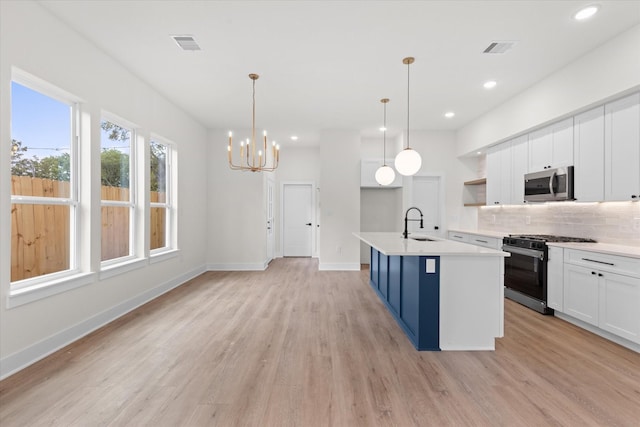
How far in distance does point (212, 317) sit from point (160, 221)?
2098mm

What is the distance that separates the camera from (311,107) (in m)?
5.06

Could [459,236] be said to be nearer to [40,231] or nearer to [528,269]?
[528,269]

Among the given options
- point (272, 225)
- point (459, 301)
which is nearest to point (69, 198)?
point (459, 301)

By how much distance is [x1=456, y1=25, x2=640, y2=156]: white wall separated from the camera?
288 centimetres

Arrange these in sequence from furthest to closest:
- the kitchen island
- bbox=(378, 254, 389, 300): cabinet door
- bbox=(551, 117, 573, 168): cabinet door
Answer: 1. bbox=(378, 254, 389, 300): cabinet door
2. bbox=(551, 117, 573, 168): cabinet door
3. the kitchen island

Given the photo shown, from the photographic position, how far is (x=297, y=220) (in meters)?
8.22

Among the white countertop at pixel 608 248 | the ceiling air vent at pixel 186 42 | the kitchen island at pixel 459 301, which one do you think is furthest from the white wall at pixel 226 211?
the white countertop at pixel 608 248

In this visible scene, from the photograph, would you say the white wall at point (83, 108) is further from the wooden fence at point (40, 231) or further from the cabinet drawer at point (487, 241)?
the cabinet drawer at point (487, 241)

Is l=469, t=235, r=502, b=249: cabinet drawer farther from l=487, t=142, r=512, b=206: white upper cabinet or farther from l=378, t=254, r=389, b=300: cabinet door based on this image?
l=378, t=254, r=389, b=300: cabinet door

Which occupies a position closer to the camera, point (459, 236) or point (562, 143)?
point (562, 143)

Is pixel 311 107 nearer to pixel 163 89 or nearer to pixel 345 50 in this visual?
pixel 345 50

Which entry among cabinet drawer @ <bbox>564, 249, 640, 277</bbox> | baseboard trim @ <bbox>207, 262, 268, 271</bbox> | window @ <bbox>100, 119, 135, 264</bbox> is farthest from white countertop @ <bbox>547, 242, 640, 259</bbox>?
window @ <bbox>100, 119, 135, 264</bbox>

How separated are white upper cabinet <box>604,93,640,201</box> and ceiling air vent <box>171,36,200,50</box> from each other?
172 inches

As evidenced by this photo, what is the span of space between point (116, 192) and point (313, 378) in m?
3.21
